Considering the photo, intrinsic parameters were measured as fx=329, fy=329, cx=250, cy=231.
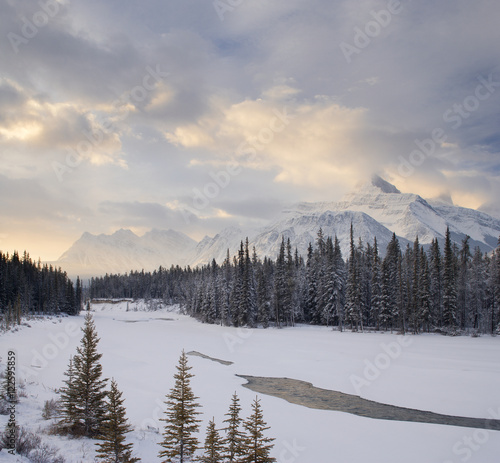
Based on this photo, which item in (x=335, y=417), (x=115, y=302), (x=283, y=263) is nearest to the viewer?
(x=335, y=417)

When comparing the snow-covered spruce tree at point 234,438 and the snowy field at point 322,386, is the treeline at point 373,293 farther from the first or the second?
the snow-covered spruce tree at point 234,438

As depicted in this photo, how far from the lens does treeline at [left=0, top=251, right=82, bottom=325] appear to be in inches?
3327

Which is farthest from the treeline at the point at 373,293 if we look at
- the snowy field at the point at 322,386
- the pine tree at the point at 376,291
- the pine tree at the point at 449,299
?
the snowy field at the point at 322,386

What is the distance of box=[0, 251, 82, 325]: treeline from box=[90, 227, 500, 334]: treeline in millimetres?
49142

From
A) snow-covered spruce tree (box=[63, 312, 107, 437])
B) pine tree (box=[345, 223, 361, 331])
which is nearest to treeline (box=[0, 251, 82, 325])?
pine tree (box=[345, 223, 361, 331])

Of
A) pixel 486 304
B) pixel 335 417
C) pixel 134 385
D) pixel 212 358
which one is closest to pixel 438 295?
pixel 486 304

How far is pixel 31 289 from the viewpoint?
98.8m

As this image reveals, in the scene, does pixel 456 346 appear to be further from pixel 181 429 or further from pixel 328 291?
pixel 181 429

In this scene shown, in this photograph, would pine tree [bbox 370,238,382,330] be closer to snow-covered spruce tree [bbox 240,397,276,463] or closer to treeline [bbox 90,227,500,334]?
treeline [bbox 90,227,500,334]

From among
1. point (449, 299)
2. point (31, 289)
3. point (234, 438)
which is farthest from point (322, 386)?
point (31, 289)

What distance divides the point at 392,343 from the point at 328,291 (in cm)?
2477

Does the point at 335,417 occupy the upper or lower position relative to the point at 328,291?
lower

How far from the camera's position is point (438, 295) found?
69.6 m

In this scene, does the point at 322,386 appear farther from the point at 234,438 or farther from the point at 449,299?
the point at 449,299
